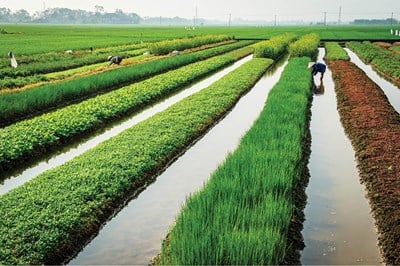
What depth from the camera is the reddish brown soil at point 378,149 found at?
5375mm

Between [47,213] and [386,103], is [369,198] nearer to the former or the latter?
[47,213]

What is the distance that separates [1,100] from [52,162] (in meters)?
4.52

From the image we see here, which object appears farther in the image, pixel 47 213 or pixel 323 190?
pixel 323 190

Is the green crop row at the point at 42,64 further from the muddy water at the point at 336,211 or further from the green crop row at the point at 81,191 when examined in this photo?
the muddy water at the point at 336,211

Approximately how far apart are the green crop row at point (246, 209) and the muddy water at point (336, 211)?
0.35 meters

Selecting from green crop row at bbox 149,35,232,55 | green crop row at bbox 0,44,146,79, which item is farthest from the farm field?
green crop row at bbox 149,35,232,55

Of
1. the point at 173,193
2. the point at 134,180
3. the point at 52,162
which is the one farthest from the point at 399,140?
the point at 52,162

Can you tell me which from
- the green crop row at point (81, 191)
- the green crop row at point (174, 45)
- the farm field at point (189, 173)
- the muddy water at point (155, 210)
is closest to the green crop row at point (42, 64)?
the green crop row at point (174, 45)

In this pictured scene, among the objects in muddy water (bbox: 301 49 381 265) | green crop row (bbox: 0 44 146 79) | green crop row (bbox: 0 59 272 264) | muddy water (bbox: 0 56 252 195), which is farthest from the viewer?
green crop row (bbox: 0 44 146 79)

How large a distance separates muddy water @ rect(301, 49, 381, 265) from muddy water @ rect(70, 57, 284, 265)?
6.08 feet

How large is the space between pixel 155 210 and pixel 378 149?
465cm

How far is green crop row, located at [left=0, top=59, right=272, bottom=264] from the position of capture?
4766 mm

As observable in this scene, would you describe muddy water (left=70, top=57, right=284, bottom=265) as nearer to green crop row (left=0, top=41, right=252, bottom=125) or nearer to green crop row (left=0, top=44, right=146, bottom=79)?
green crop row (left=0, top=41, right=252, bottom=125)

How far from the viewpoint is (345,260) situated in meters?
4.79
